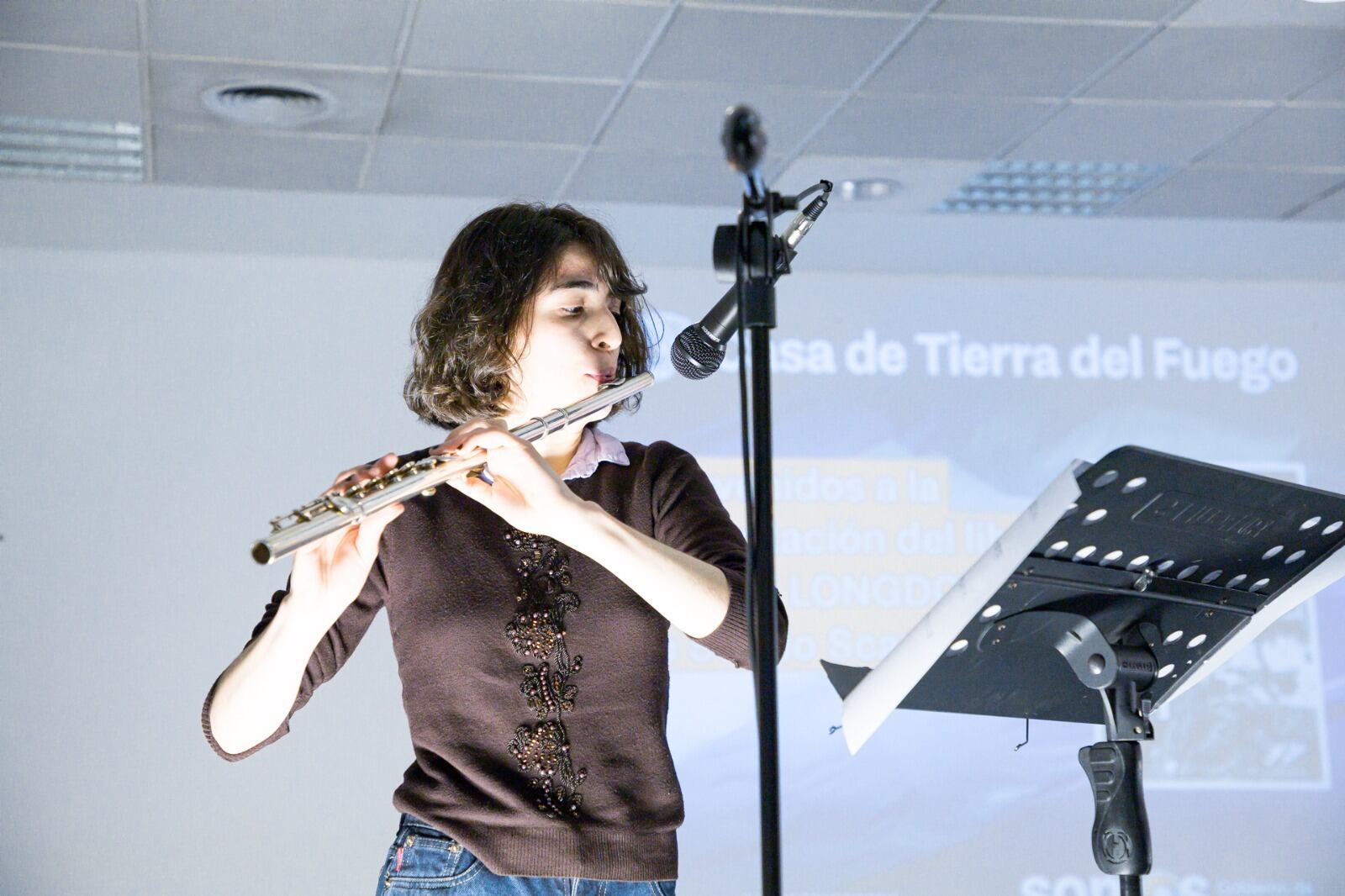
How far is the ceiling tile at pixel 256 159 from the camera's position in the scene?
15.3ft

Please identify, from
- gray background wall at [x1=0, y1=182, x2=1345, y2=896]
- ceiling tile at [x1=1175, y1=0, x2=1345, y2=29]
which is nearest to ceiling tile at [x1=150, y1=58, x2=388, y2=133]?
gray background wall at [x1=0, y1=182, x2=1345, y2=896]

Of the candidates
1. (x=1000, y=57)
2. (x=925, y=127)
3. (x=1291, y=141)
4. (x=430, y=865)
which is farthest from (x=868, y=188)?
(x=430, y=865)

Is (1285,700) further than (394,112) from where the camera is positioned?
Yes

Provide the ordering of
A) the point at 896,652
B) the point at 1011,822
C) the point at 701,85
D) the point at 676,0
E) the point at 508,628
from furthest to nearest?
the point at 1011,822
the point at 701,85
the point at 676,0
the point at 508,628
the point at 896,652

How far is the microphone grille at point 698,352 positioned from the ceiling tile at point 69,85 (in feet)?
10.4

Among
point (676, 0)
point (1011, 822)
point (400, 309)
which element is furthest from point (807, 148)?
point (1011, 822)

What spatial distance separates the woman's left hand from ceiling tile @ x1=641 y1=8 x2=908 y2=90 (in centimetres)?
267

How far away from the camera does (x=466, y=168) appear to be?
16.4ft

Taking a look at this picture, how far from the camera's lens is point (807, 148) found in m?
4.84

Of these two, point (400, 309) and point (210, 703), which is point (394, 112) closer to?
point (400, 309)

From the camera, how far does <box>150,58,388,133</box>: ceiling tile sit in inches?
164

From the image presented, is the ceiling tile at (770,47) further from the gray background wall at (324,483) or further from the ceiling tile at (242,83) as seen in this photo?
the ceiling tile at (242,83)

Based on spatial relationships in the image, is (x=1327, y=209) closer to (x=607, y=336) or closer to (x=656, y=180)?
(x=656, y=180)

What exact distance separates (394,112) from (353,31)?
555mm
